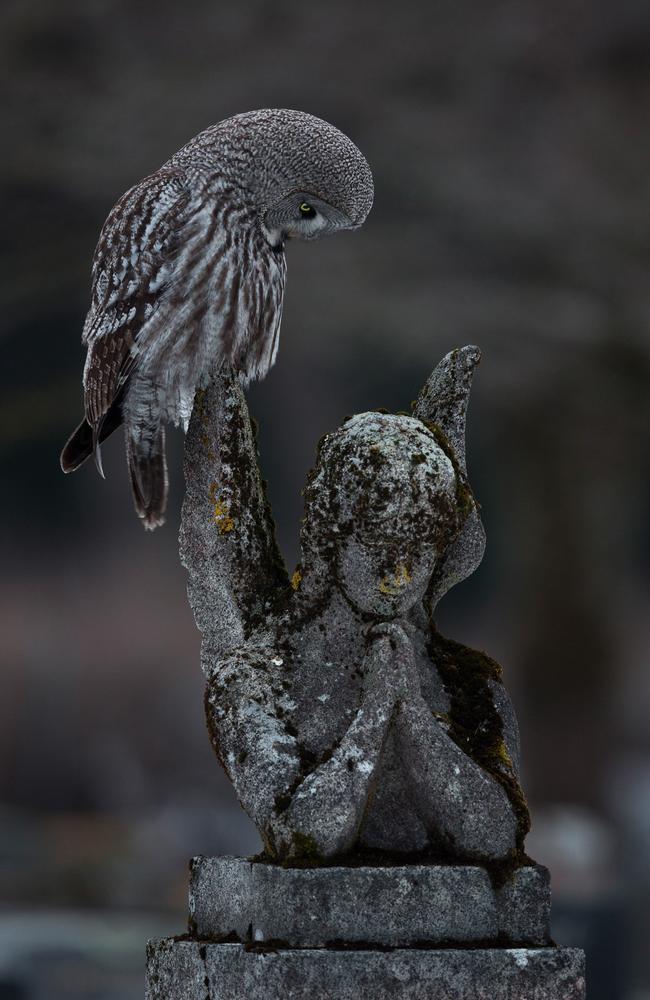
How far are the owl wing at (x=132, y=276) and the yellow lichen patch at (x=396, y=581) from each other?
1.31m

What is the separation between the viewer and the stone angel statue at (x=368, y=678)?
3.83 meters

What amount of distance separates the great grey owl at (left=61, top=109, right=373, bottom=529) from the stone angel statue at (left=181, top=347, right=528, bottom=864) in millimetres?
601

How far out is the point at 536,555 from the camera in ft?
47.1

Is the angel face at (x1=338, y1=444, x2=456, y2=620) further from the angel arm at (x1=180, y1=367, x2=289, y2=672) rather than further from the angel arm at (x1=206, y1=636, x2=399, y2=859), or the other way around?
the angel arm at (x1=180, y1=367, x2=289, y2=672)

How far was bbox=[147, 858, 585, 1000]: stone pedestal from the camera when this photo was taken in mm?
3555

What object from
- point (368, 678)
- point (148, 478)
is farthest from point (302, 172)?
point (368, 678)

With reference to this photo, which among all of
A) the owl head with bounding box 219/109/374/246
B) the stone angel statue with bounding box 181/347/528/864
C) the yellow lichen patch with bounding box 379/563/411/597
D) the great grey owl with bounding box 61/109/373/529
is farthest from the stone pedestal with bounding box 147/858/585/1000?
the owl head with bounding box 219/109/374/246

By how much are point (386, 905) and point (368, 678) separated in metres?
0.61

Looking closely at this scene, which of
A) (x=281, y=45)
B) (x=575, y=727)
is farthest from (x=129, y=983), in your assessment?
(x=281, y=45)

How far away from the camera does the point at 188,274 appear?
4723 millimetres

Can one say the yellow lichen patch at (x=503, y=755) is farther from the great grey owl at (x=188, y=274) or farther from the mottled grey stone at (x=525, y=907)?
the great grey owl at (x=188, y=274)

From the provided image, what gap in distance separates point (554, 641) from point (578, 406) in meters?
2.48

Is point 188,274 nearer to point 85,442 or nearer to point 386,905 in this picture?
point 85,442

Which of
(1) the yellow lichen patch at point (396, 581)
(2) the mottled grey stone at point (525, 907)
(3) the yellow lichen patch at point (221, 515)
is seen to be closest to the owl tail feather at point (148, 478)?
(3) the yellow lichen patch at point (221, 515)
